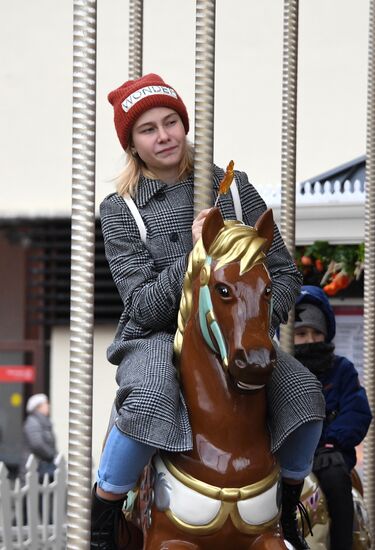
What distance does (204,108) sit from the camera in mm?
3117

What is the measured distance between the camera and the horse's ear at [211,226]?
2.73 m

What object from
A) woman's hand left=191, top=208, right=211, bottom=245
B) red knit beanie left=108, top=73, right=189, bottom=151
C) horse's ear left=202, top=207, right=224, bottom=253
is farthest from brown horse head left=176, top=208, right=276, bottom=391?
red knit beanie left=108, top=73, right=189, bottom=151

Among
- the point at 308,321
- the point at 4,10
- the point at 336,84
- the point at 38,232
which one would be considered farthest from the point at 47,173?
the point at 308,321

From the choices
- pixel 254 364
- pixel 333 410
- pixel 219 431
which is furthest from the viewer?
pixel 333 410

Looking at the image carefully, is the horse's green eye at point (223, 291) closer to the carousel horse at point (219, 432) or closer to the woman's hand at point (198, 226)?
the carousel horse at point (219, 432)

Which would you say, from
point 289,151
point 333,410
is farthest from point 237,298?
point 333,410

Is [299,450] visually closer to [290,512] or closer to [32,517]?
[290,512]

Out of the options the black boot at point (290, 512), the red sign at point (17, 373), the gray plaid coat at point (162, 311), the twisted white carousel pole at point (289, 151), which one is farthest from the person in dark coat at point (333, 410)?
the red sign at point (17, 373)

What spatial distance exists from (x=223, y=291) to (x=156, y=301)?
298mm

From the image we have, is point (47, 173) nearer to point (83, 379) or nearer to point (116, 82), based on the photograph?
point (116, 82)

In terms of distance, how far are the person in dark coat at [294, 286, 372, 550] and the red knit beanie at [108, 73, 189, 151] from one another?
1.47m

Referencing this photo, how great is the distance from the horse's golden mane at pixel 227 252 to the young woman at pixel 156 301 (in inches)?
3.8

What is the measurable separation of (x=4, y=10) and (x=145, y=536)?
34.1 feet

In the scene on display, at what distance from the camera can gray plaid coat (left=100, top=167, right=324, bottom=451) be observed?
2785 millimetres
